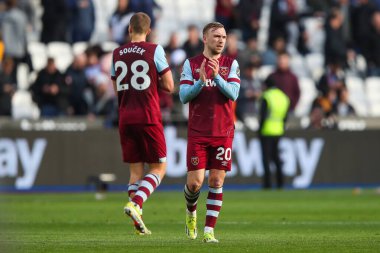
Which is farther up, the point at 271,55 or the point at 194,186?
the point at 271,55

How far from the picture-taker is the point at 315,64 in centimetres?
3133

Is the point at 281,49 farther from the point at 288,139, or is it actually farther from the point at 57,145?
the point at 57,145

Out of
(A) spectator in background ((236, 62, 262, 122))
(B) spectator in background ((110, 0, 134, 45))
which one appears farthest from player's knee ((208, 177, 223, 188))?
(B) spectator in background ((110, 0, 134, 45))

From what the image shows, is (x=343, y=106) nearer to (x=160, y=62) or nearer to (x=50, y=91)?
(x=50, y=91)

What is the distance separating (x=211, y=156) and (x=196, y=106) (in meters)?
0.57

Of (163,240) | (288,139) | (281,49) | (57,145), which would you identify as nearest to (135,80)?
(163,240)

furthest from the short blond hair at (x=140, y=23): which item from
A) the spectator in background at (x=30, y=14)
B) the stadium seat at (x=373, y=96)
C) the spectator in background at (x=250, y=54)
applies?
the stadium seat at (x=373, y=96)

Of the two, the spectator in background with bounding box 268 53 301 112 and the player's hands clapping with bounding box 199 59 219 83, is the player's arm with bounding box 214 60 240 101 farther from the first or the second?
the spectator in background with bounding box 268 53 301 112

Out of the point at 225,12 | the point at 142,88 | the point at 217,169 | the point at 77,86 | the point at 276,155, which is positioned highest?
the point at 225,12

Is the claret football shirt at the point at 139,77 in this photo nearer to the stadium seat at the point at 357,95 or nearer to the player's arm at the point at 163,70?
the player's arm at the point at 163,70

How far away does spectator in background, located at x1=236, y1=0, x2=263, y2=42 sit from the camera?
1179 inches

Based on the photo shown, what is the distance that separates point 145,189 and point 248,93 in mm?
14779

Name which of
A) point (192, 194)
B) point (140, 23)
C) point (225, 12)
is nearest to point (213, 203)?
point (192, 194)

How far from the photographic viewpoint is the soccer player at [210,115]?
1230 cm
